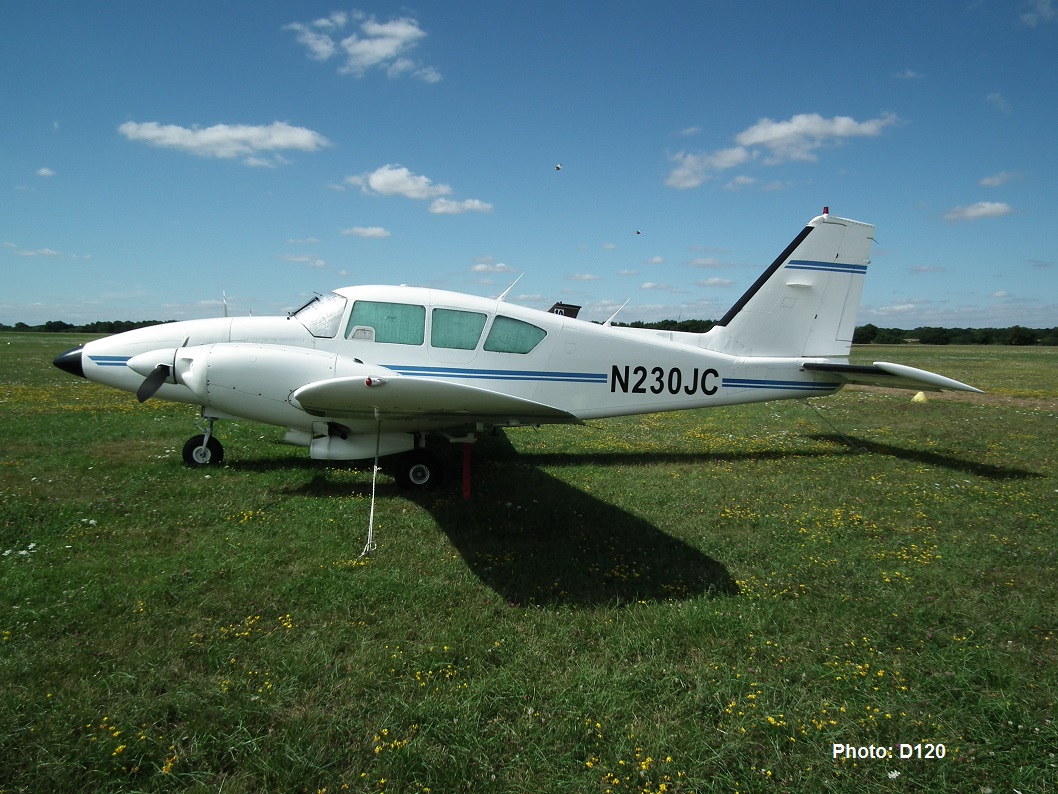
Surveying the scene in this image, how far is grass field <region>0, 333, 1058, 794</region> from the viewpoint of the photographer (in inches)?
110

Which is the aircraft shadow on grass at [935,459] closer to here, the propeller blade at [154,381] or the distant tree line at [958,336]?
the propeller blade at [154,381]

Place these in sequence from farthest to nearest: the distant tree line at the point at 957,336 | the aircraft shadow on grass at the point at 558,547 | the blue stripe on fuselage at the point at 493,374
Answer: the distant tree line at the point at 957,336 → the blue stripe on fuselage at the point at 493,374 → the aircraft shadow on grass at the point at 558,547

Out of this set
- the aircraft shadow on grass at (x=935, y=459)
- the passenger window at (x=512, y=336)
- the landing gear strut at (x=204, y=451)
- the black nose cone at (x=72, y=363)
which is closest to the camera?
the passenger window at (x=512, y=336)

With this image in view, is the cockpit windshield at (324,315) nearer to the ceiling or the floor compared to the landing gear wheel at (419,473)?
nearer to the ceiling

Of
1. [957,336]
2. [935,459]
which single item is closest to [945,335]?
[957,336]

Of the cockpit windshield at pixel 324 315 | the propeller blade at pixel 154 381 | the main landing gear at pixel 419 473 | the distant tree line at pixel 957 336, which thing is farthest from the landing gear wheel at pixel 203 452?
the distant tree line at pixel 957 336

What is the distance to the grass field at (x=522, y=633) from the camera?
2791mm

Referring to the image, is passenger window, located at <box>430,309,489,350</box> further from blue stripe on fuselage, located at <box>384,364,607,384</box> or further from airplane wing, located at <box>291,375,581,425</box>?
airplane wing, located at <box>291,375,581,425</box>

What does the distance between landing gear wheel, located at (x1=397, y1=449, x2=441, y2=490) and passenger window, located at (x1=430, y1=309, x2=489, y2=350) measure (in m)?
1.48

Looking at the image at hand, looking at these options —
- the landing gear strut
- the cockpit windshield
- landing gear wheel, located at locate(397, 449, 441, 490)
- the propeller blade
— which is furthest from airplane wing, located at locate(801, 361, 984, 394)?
the propeller blade

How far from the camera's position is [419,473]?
713 centimetres

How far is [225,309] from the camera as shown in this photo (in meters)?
8.12

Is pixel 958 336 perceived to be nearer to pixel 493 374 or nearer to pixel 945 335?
pixel 945 335

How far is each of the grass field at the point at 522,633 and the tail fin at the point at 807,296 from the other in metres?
2.38
